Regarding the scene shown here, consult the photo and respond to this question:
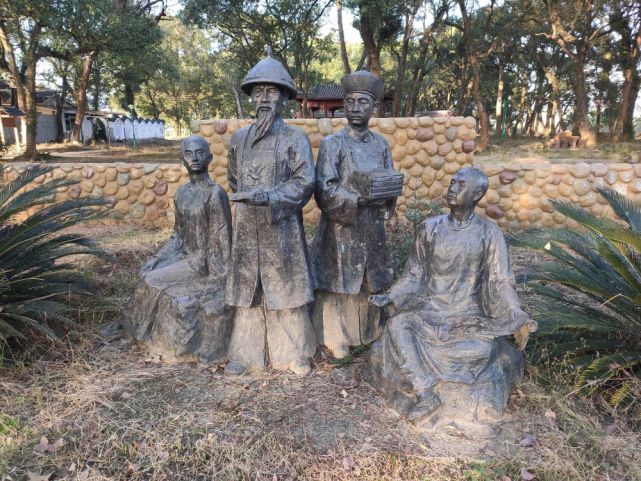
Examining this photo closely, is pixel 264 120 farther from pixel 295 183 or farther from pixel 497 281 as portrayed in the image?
pixel 497 281

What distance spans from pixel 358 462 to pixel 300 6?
15986mm

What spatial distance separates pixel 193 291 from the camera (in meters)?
3.32

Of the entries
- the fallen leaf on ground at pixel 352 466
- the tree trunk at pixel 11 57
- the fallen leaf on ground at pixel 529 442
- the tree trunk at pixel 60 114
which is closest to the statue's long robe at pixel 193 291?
the fallen leaf on ground at pixel 352 466

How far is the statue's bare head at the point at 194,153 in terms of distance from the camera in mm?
3201

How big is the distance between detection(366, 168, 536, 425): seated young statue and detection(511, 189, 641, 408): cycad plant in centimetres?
40

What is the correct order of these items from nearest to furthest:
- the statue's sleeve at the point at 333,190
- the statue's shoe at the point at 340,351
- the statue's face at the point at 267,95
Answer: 1. the statue's face at the point at 267,95
2. the statue's sleeve at the point at 333,190
3. the statue's shoe at the point at 340,351

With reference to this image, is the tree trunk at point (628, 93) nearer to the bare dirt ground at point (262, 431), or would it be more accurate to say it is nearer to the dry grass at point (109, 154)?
the dry grass at point (109, 154)

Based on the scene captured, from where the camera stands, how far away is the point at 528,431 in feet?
8.47

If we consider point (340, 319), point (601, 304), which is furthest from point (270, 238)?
point (601, 304)

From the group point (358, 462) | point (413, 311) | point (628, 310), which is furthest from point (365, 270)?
point (628, 310)

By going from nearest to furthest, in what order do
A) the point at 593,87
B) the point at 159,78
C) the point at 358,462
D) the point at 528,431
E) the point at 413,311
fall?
1. the point at 358,462
2. the point at 528,431
3. the point at 413,311
4. the point at 593,87
5. the point at 159,78

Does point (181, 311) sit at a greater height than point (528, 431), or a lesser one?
greater

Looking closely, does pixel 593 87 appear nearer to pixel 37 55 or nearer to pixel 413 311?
pixel 37 55

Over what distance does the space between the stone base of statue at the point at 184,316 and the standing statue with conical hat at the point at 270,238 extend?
0.43 feet
